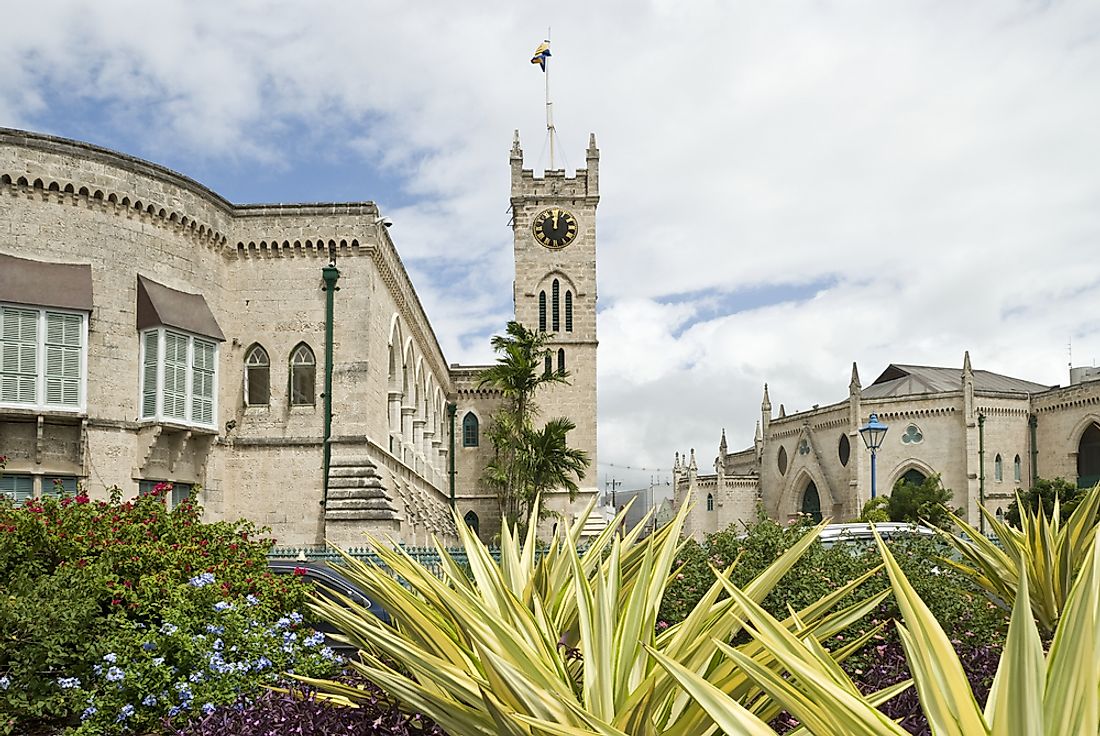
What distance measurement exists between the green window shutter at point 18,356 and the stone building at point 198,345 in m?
0.03

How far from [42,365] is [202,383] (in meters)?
3.22

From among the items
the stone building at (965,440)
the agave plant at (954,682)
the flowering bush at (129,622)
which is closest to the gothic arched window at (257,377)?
the flowering bush at (129,622)

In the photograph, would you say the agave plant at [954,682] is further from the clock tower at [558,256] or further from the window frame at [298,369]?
the clock tower at [558,256]

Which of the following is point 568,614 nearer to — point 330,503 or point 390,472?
point 330,503

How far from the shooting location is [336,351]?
71.7 feet

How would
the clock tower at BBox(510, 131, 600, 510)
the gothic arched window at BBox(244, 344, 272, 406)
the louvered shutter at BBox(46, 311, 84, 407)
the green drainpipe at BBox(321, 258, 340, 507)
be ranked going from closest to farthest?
the louvered shutter at BBox(46, 311, 84, 407)
the green drainpipe at BBox(321, 258, 340, 507)
the gothic arched window at BBox(244, 344, 272, 406)
the clock tower at BBox(510, 131, 600, 510)

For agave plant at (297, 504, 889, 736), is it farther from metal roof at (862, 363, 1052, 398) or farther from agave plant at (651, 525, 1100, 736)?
metal roof at (862, 363, 1052, 398)

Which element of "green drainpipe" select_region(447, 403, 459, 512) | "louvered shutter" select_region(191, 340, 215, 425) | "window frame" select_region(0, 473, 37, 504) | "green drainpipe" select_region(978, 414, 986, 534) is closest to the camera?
"window frame" select_region(0, 473, 37, 504)

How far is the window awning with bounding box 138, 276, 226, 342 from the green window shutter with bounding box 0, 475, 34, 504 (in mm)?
3426

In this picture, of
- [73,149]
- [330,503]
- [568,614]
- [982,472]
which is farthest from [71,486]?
[982,472]

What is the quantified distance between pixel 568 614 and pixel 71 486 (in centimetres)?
1622

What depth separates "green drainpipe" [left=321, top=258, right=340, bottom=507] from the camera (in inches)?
821

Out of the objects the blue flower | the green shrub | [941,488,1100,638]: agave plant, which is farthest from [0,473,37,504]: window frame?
[941,488,1100,638]: agave plant

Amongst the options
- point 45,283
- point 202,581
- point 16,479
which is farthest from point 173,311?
point 202,581
